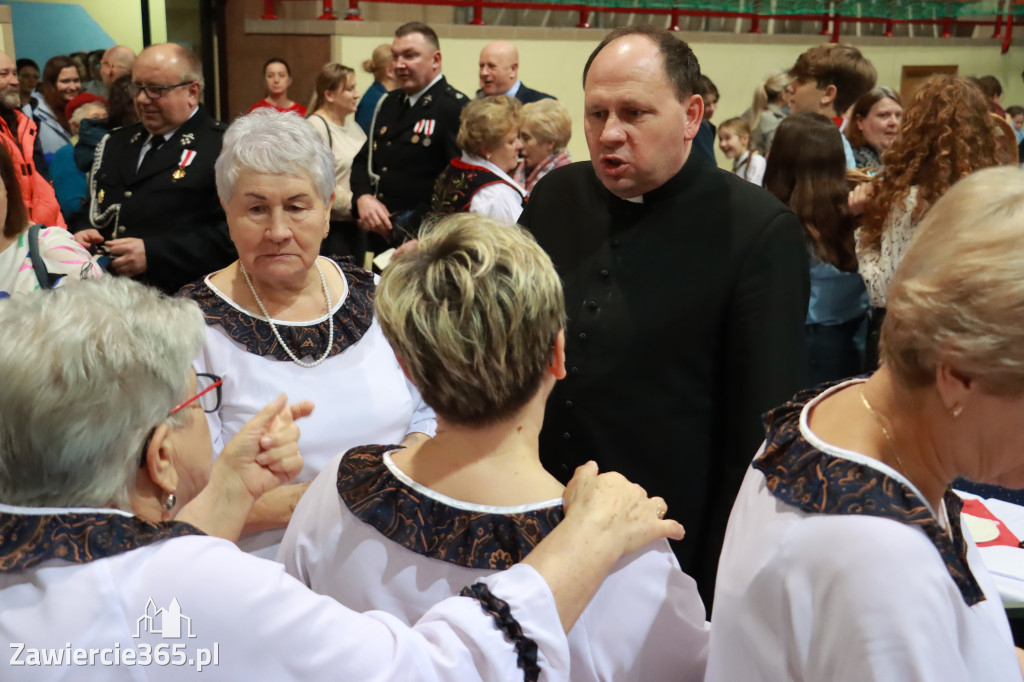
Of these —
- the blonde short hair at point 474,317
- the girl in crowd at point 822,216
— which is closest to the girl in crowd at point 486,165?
the girl in crowd at point 822,216

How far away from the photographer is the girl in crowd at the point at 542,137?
16.4 ft

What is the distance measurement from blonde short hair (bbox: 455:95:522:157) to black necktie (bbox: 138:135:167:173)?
1.45 metres

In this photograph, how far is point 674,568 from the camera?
136 centimetres

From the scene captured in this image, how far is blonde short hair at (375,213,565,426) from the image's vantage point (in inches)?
50.1

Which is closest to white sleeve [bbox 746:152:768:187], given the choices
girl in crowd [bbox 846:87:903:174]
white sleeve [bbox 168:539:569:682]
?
girl in crowd [bbox 846:87:903:174]

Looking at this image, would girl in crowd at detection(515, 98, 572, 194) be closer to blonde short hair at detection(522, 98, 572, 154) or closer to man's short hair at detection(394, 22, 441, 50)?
blonde short hair at detection(522, 98, 572, 154)

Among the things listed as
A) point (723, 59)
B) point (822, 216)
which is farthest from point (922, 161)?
point (723, 59)

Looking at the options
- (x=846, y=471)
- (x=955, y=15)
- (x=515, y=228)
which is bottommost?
(x=846, y=471)

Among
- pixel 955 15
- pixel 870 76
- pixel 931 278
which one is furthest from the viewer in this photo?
pixel 955 15

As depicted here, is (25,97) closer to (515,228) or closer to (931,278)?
(515,228)

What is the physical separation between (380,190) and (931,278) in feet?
14.8

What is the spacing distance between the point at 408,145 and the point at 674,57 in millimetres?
3353

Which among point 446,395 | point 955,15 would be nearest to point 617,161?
point 446,395

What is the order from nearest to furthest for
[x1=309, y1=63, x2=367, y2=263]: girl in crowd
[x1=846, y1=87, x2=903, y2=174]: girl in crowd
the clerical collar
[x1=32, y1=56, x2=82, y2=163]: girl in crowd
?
[x1=846, y1=87, x2=903, y2=174]: girl in crowd → the clerical collar → [x1=309, y1=63, x2=367, y2=263]: girl in crowd → [x1=32, y1=56, x2=82, y2=163]: girl in crowd
